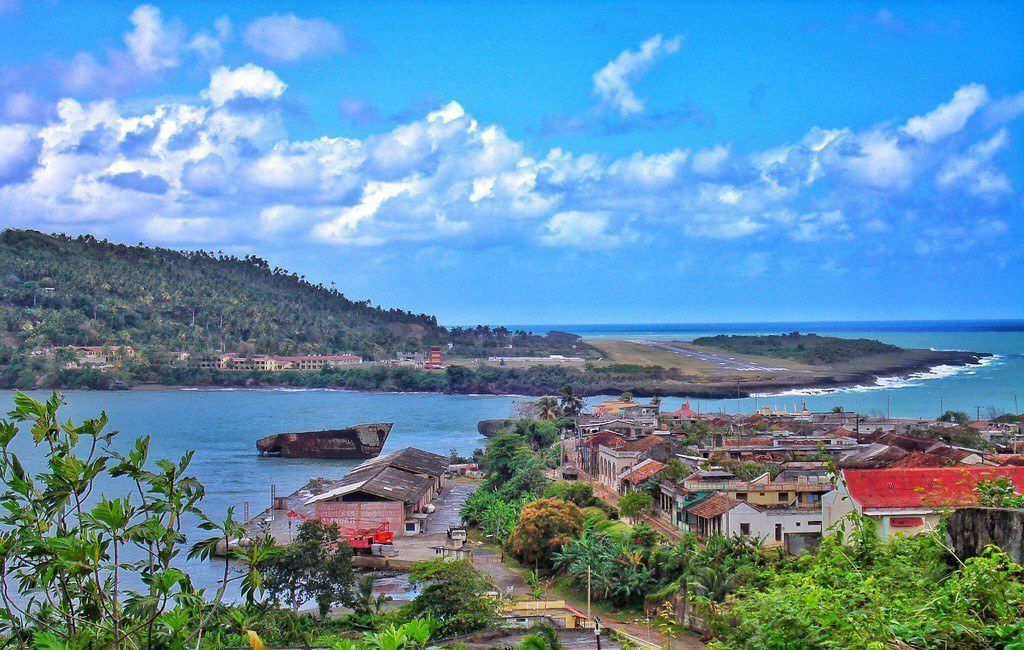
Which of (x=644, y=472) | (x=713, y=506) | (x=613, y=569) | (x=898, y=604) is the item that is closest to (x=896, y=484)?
(x=713, y=506)

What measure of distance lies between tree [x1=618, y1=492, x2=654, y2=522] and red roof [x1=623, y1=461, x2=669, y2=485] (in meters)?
0.74

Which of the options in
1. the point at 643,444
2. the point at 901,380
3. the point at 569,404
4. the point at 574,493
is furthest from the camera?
the point at 901,380

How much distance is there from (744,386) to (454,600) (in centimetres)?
4147

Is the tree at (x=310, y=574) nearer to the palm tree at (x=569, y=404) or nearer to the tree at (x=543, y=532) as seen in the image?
the tree at (x=543, y=532)

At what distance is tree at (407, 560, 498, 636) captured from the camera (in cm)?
911

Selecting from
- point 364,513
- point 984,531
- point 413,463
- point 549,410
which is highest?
point 984,531

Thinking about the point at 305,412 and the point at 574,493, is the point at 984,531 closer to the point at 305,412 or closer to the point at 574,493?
the point at 574,493

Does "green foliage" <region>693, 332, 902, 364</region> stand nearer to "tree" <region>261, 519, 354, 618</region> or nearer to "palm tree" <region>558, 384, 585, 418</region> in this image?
"palm tree" <region>558, 384, 585, 418</region>

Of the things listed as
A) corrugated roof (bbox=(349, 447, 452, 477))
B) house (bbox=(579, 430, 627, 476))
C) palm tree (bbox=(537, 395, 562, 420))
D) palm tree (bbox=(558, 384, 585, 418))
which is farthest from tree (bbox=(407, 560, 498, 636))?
palm tree (bbox=(558, 384, 585, 418))

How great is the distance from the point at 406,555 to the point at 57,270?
6666cm

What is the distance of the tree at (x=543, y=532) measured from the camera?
13.3 m

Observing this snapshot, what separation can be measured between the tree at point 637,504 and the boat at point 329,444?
15.1m

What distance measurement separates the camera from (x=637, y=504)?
47.2 ft

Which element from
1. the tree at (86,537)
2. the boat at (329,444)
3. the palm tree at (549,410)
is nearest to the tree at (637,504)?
the tree at (86,537)
